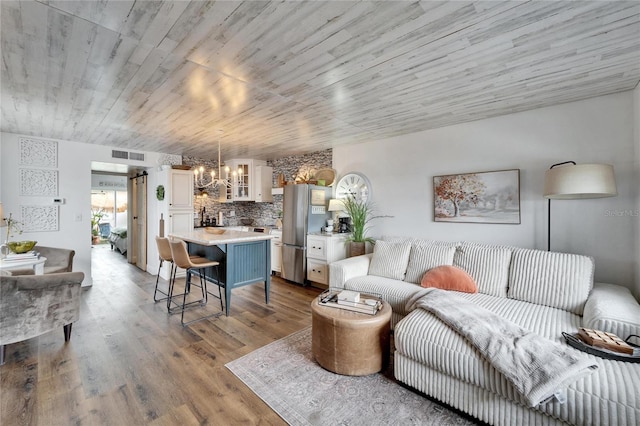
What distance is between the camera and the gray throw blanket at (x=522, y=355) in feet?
4.68

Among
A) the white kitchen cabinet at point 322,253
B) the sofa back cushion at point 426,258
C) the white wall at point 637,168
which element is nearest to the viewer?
the white wall at point 637,168

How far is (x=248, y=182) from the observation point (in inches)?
236

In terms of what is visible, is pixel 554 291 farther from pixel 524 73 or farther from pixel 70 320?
pixel 70 320

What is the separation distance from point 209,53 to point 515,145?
3.27 meters

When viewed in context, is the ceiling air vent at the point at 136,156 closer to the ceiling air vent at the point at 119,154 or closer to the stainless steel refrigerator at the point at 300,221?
the ceiling air vent at the point at 119,154

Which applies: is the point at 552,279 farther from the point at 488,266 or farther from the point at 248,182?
the point at 248,182

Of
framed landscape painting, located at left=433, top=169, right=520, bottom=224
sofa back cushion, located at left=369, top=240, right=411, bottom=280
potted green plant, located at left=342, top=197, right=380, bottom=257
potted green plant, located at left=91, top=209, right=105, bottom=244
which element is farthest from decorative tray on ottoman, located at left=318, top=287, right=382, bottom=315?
potted green plant, located at left=91, top=209, right=105, bottom=244

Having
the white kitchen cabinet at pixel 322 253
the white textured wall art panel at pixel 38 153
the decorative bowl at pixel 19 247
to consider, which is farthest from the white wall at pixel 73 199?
the white kitchen cabinet at pixel 322 253

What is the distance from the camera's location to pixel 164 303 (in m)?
3.78

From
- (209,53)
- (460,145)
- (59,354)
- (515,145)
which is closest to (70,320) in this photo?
(59,354)

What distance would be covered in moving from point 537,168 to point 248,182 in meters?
4.94

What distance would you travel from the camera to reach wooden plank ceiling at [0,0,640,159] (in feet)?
4.94

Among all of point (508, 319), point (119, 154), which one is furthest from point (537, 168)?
point (119, 154)

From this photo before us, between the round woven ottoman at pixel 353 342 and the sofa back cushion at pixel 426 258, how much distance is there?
3.58 ft
